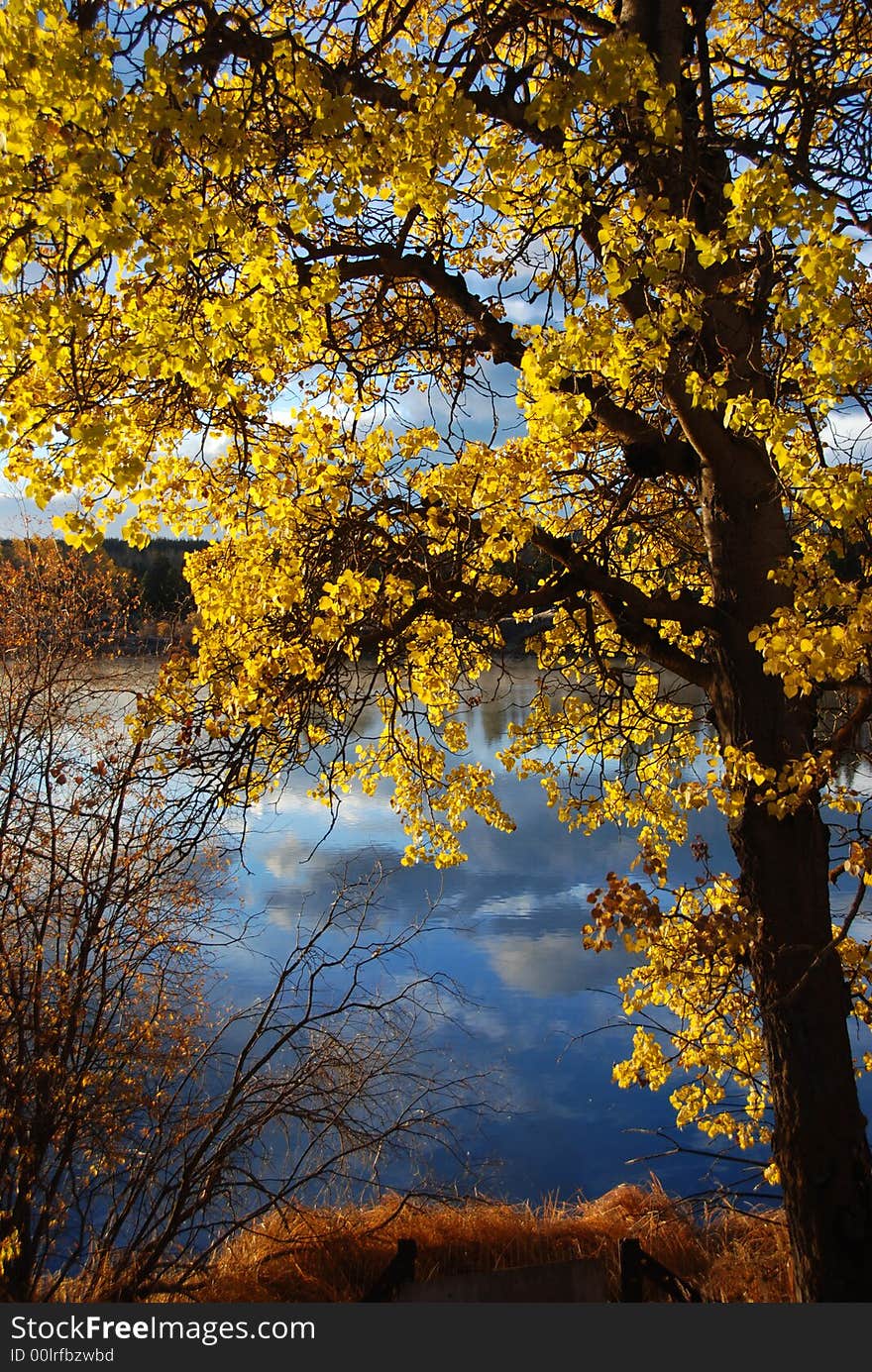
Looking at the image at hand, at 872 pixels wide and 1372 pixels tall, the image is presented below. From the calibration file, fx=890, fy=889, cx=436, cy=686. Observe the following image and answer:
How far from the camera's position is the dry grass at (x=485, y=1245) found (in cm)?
A: 518

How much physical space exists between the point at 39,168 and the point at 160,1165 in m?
4.94

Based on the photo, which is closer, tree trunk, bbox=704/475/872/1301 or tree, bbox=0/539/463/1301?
tree trunk, bbox=704/475/872/1301

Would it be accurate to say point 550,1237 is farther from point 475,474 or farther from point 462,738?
point 475,474

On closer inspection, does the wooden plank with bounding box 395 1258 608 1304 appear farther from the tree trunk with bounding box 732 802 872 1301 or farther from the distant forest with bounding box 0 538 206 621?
the distant forest with bounding box 0 538 206 621

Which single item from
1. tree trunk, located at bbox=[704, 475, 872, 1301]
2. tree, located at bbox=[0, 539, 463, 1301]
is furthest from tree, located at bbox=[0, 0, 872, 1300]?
tree, located at bbox=[0, 539, 463, 1301]

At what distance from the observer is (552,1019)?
416 inches

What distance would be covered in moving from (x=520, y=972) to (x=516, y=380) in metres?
8.80

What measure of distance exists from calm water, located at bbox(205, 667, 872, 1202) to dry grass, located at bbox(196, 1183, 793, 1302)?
0.45 metres

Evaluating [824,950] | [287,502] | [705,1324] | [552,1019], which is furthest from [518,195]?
[552,1019]

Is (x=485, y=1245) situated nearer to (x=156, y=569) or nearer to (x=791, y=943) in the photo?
(x=791, y=943)

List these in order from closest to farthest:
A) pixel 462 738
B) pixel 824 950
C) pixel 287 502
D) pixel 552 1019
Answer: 1. pixel 824 950
2. pixel 287 502
3. pixel 462 738
4. pixel 552 1019

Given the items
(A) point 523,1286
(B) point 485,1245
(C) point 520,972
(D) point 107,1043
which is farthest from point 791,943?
(C) point 520,972

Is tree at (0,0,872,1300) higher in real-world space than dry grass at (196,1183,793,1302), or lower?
higher

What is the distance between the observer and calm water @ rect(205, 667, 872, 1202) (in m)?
8.38
